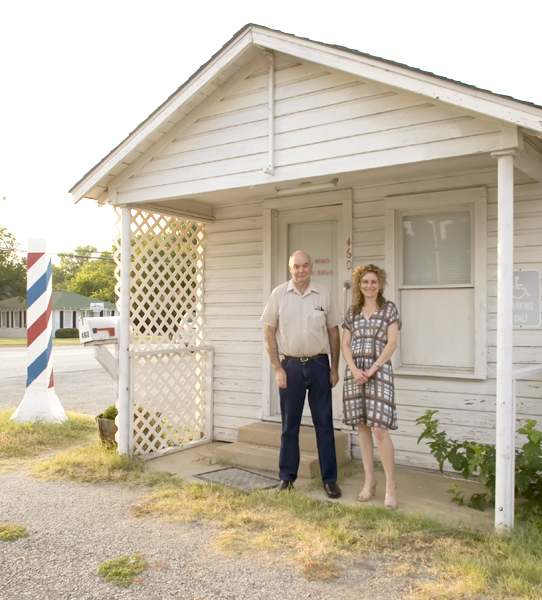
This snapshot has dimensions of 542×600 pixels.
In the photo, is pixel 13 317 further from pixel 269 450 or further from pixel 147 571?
pixel 147 571

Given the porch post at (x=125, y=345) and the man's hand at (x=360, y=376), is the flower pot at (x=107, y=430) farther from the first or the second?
the man's hand at (x=360, y=376)

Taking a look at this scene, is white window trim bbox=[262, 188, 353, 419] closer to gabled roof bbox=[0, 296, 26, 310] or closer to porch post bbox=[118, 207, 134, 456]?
porch post bbox=[118, 207, 134, 456]

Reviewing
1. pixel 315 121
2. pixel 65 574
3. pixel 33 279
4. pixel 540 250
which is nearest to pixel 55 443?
pixel 33 279

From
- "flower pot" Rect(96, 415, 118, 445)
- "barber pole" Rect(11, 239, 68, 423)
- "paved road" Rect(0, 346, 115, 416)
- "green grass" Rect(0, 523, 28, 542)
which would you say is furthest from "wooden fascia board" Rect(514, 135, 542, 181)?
"paved road" Rect(0, 346, 115, 416)

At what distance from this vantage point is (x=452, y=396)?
509 cm

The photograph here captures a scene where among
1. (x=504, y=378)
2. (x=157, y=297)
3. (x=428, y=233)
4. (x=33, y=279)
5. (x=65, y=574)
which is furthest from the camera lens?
(x=33, y=279)

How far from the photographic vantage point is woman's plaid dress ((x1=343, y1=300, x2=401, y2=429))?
4.26m

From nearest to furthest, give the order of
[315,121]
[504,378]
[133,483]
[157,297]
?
[504,378] < [315,121] < [133,483] < [157,297]

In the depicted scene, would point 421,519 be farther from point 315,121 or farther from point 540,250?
point 315,121

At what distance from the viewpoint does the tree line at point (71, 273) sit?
4534 centimetres

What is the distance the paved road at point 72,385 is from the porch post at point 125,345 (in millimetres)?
2851

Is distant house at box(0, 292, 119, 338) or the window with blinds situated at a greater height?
the window with blinds

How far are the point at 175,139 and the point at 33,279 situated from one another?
3.29 meters

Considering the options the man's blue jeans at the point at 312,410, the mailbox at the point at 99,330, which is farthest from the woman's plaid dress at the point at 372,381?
the mailbox at the point at 99,330
